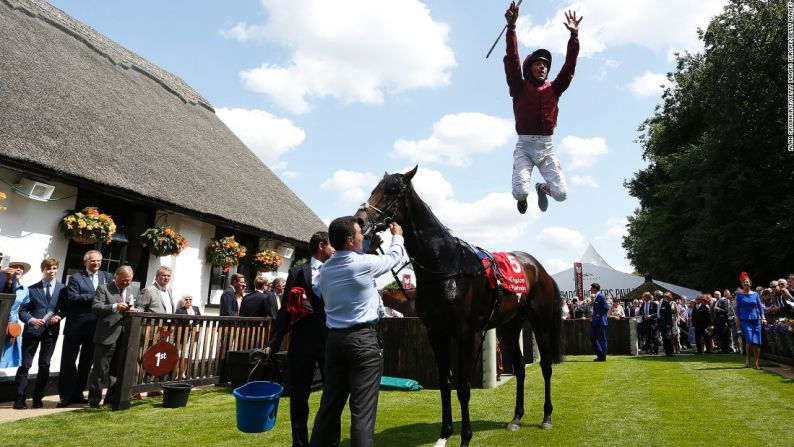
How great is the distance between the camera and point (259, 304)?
1006cm

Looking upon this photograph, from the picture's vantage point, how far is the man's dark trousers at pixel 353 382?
3.53m

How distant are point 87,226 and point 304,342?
250 inches

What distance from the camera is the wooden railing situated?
23.8ft

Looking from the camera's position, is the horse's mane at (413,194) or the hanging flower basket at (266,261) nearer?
the horse's mane at (413,194)

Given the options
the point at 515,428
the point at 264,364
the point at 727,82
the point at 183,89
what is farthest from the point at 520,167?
the point at 727,82

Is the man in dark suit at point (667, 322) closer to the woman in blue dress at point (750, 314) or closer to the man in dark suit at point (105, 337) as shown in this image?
the woman in blue dress at point (750, 314)

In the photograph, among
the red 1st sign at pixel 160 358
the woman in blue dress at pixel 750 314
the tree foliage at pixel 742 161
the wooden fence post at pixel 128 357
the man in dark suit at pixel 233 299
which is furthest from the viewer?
the tree foliage at pixel 742 161

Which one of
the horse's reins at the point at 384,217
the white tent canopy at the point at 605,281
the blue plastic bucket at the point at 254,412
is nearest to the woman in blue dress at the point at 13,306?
the blue plastic bucket at the point at 254,412

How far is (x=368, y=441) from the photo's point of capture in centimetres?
349

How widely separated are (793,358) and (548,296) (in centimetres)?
837

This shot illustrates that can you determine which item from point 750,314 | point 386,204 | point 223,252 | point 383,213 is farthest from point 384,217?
point 750,314

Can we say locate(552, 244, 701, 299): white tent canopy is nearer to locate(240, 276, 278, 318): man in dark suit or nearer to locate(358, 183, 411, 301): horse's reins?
locate(240, 276, 278, 318): man in dark suit

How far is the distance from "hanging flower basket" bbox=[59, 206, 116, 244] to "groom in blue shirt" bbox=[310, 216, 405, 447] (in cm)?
711

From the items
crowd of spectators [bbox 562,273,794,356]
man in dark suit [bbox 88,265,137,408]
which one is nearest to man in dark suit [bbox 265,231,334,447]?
man in dark suit [bbox 88,265,137,408]
